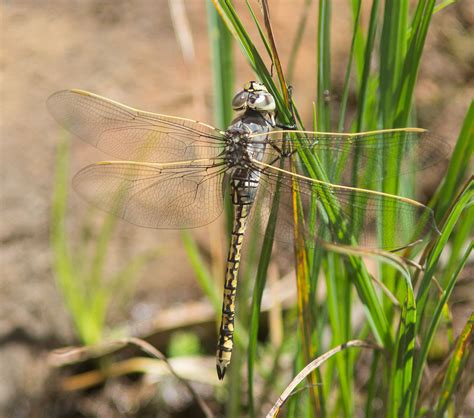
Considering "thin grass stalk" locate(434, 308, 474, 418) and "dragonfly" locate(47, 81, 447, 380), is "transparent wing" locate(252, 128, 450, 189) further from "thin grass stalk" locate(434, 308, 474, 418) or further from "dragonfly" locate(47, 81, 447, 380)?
"thin grass stalk" locate(434, 308, 474, 418)

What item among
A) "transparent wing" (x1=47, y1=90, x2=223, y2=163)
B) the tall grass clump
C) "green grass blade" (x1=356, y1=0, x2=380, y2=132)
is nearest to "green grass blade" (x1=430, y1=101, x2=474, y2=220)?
the tall grass clump

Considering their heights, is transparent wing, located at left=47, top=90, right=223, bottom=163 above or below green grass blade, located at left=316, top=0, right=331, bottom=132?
below

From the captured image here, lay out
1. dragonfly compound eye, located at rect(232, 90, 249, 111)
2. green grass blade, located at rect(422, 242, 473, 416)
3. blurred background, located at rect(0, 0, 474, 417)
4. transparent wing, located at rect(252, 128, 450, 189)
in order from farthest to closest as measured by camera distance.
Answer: blurred background, located at rect(0, 0, 474, 417) < dragonfly compound eye, located at rect(232, 90, 249, 111) < transparent wing, located at rect(252, 128, 450, 189) < green grass blade, located at rect(422, 242, 473, 416)

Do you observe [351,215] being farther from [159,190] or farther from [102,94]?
[102,94]

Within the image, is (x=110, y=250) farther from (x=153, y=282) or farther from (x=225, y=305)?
(x=225, y=305)

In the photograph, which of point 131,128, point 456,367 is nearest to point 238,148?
point 131,128

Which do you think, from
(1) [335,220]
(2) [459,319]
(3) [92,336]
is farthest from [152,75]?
(1) [335,220]

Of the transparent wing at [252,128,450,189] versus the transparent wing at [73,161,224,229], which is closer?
the transparent wing at [252,128,450,189]

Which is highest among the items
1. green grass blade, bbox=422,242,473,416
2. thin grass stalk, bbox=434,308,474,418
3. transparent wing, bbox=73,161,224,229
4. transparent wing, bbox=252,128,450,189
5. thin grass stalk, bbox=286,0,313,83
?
thin grass stalk, bbox=286,0,313,83
